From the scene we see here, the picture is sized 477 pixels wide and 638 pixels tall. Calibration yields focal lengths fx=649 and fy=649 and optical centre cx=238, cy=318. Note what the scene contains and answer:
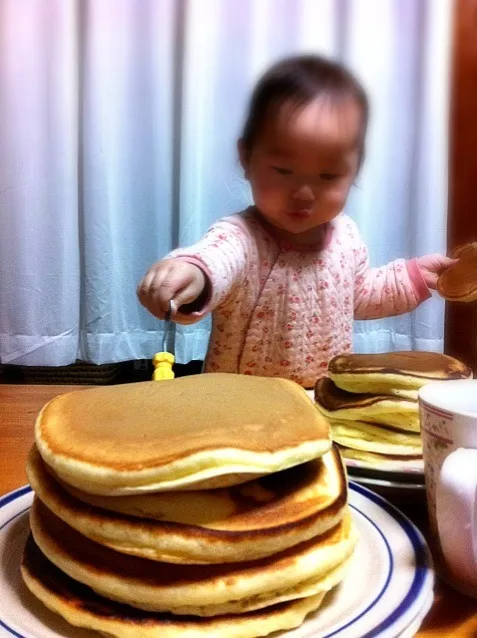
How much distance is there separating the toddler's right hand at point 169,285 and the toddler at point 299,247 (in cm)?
10

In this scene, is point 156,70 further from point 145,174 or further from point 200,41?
point 145,174

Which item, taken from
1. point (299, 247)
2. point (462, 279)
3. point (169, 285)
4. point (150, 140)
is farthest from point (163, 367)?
point (150, 140)

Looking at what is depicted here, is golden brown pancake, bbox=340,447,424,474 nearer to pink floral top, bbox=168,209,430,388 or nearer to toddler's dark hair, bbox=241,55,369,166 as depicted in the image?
pink floral top, bbox=168,209,430,388

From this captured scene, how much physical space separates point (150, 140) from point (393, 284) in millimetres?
852

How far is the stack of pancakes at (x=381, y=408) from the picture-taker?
59 centimetres

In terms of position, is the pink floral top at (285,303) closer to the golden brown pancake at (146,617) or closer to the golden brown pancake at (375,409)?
the golden brown pancake at (375,409)

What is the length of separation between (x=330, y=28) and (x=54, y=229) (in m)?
0.91

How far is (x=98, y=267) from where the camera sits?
5.74ft

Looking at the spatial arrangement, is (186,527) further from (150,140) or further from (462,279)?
(150,140)

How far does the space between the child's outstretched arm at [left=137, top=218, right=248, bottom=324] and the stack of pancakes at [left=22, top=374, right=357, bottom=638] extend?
0.30 meters

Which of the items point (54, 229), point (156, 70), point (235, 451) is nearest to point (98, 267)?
point (54, 229)

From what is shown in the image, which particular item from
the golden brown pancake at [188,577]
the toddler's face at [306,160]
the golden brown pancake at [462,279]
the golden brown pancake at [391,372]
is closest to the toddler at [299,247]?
the toddler's face at [306,160]

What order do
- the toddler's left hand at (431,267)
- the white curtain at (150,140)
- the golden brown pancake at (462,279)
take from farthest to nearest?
the white curtain at (150,140)
the toddler's left hand at (431,267)
the golden brown pancake at (462,279)

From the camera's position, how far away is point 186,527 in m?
0.36
